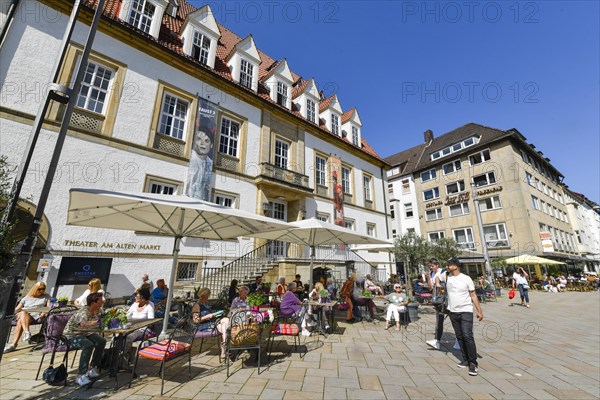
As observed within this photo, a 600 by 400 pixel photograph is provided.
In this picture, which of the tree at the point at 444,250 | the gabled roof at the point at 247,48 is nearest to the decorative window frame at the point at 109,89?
the gabled roof at the point at 247,48

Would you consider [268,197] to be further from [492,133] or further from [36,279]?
[492,133]

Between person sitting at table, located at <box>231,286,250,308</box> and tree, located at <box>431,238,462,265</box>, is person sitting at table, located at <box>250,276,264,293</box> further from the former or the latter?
tree, located at <box>431,238,462,265</box>

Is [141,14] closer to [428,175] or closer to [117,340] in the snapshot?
[117,340]

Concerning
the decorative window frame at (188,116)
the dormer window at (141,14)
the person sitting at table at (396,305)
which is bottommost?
the person sitting at table at (396,305)

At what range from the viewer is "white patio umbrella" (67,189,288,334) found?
4.80 m

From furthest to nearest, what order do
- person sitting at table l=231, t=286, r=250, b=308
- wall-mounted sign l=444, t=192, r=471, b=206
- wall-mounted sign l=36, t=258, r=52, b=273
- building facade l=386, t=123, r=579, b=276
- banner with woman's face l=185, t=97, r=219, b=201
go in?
wall-mounted sign l=444, t=192, r=471, b=206 < building facade l=386, t=123, r=579, b=276 < banner with woman's face l=185, t=97, r=219, b=201 < wall-mounted sign l=36, t=258, r=52, b=273 < person sitting at table l=231, t=286, r=250, b=308

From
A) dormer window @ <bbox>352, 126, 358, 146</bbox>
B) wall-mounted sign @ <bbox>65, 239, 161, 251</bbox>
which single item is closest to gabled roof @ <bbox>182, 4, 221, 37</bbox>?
wall-mounted sign @ <bbox>65, 239, 161, 251</bbox>

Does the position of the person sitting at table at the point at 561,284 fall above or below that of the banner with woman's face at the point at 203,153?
below

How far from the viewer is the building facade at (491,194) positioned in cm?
2745

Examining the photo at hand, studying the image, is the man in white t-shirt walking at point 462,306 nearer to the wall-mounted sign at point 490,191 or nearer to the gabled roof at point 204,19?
the gabled roof at point 204,19

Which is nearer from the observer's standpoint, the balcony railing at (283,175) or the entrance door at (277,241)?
the entrance door at (277,241)

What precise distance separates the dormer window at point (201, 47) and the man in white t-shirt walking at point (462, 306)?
50.2ft

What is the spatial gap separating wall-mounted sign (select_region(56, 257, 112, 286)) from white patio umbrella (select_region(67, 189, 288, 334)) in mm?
3765

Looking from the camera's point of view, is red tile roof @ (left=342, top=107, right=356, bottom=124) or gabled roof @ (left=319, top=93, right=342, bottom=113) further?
red tile roof @ (left=342, top=107, right=356, bottom=124)
